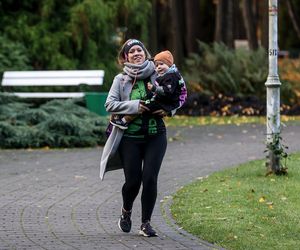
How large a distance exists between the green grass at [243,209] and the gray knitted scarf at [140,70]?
5.31 feet

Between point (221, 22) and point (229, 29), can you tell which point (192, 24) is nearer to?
point (221, 22)

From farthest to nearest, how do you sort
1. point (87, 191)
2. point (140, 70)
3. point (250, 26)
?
1. point (250, 26)
2. point (87, 191)
3. point (140, 70)

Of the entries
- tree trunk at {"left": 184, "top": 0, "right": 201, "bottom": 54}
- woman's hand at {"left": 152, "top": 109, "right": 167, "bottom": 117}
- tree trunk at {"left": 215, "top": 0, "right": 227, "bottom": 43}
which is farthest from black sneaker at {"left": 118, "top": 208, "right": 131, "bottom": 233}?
tree trunk at {"left": 184, "top": 0, "right": 201, "bottom": 54}

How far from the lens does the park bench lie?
65.1 ft

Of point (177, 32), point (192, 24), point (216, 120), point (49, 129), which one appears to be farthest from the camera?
point (192, 24)

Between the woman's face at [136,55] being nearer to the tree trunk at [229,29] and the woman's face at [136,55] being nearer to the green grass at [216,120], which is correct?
the green grass at [216,120]

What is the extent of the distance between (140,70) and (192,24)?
927 inches

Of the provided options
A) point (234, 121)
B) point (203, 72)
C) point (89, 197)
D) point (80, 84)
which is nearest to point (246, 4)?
point (203, 72)

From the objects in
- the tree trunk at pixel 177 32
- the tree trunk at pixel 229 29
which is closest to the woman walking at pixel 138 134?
the tree trunk at pixel 177 32

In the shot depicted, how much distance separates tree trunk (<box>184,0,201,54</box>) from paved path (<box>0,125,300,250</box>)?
11923 mm

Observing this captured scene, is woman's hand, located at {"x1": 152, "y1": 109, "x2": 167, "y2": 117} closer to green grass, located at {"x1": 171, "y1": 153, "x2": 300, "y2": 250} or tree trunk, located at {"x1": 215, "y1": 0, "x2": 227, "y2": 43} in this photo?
green grass, located at {"x1": 171, "y1": 153, "x2": 300, "y2": 250}

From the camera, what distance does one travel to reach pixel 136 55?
343 inches

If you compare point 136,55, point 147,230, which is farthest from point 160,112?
point 147,230

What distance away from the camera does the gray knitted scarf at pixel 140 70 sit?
340 inches
